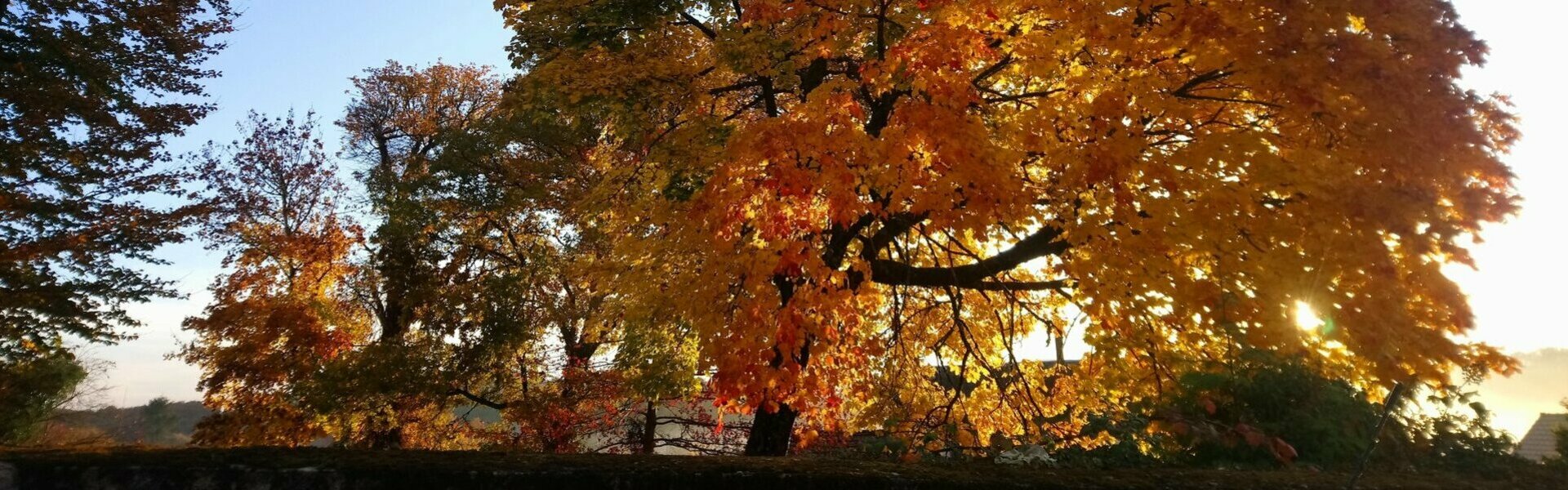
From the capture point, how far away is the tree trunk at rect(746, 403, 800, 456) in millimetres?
9734

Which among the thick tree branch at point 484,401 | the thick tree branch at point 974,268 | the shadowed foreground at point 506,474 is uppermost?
the thick tree branch at point 974,268

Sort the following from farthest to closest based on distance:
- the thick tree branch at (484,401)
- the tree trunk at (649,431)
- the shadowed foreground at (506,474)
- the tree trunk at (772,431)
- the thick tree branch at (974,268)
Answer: the thick tree branch at (484,401) < the tree trunk at (649,431) < the tree trunk at (772,431) < the thick tree branch at (974,268) < the shadowed foreground at (506,474)

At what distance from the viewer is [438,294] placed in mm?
14953

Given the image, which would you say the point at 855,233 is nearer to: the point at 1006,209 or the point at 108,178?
the point at 1006,209

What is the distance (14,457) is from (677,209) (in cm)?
618

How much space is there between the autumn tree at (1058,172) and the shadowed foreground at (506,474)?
1542mm

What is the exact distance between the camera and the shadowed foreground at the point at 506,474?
5.08 metres

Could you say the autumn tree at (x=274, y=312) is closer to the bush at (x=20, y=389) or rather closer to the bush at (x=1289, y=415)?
the bush at (x=20, y=389)

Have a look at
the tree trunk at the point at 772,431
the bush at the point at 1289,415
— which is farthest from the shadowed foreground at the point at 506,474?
the bush at the point at 1289,415

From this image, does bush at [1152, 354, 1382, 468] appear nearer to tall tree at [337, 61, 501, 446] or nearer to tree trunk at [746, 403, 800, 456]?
tree trunk at [746, 403, 800, 456]

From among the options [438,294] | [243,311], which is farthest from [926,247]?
[243,311]

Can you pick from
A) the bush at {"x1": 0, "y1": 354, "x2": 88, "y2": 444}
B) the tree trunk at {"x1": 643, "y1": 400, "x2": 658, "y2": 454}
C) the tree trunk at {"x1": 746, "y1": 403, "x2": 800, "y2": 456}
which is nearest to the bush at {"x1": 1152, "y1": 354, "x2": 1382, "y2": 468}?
the tree trunk at {"x1": 746, "y1": 403, "x2": 800, "y2": 456}

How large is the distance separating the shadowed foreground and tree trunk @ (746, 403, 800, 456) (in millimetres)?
4106

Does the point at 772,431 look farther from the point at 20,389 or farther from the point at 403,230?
the point at 20,389
